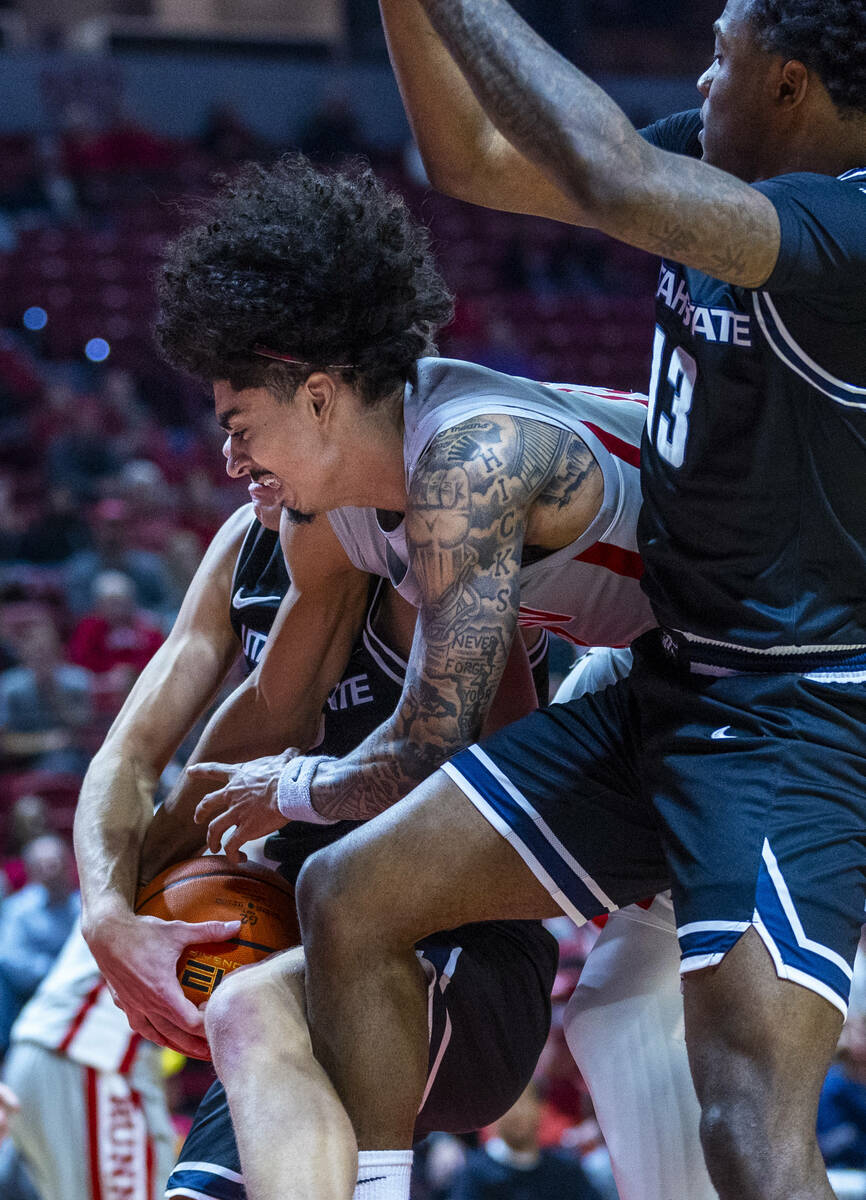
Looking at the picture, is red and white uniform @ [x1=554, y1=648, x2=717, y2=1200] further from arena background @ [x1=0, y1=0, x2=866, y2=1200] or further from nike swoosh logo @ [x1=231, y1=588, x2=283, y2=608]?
arena background @ [x1=0, y1=0, x2=866, y2=1200]

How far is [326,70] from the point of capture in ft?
58.0

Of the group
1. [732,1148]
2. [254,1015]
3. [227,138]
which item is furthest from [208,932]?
[227,138]

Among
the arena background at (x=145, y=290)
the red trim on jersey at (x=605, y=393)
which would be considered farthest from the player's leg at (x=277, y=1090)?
the arena background at (x=145, y=290)

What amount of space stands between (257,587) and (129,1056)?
94.1 inches

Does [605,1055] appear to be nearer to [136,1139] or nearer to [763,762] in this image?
[763,762]

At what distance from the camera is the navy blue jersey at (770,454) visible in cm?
247

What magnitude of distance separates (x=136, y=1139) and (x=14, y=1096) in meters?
0.48

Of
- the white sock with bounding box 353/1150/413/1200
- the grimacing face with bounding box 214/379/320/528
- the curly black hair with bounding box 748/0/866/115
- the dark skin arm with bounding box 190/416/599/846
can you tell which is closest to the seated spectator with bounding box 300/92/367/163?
the grimacing face with bounding box 214/379/320/528

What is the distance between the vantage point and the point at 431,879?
2678mm

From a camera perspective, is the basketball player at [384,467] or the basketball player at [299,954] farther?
the basketball player at [299,954]

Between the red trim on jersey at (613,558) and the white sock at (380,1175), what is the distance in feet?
3.87

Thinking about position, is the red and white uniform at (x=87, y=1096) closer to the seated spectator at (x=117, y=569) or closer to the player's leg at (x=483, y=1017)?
the player's leg at (x=483, y=1017)

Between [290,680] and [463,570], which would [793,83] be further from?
[290,680]

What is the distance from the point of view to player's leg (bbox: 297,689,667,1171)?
106 inches
